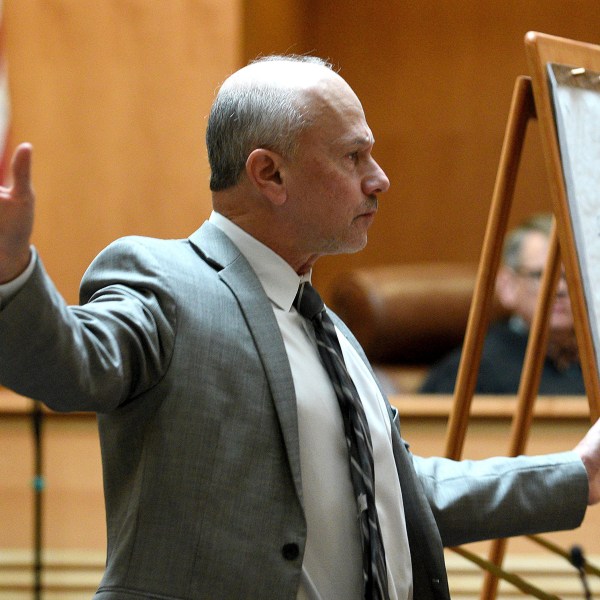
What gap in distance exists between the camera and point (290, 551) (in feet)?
4.32

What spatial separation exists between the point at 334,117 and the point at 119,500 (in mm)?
601

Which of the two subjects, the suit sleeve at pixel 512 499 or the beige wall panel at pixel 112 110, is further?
the beige wall panel at pixel 112 110

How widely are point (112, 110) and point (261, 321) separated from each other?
2.42 meters

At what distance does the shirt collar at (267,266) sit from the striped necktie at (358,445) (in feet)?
0.13

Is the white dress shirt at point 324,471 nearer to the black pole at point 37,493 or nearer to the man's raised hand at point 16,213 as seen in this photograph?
the man's raised hand at point 16,213

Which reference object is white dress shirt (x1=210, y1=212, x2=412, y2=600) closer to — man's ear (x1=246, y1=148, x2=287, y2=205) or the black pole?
man's ear (x1=246, y1=148, x2=287, y2=205)

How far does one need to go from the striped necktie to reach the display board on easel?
0.41 metres

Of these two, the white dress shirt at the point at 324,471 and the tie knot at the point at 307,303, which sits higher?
the tie knot at the point at 307,303

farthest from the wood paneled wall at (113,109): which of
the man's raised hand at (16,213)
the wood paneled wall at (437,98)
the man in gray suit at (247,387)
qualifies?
the man's raised hand at (16,213)

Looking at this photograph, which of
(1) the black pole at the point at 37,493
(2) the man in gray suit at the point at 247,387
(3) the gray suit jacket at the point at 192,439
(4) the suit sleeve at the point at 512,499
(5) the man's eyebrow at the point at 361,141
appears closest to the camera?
(2) the man in gray suit at the point at 247,387

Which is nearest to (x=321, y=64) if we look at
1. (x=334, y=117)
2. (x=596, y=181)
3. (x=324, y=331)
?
(x=334, y=117)

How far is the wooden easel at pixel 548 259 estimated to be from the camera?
1.66 m

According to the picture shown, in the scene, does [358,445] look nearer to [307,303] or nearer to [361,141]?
[307,303]

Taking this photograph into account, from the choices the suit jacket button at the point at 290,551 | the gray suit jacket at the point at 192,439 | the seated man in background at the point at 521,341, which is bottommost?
the seated man in background at the point at 521,341
